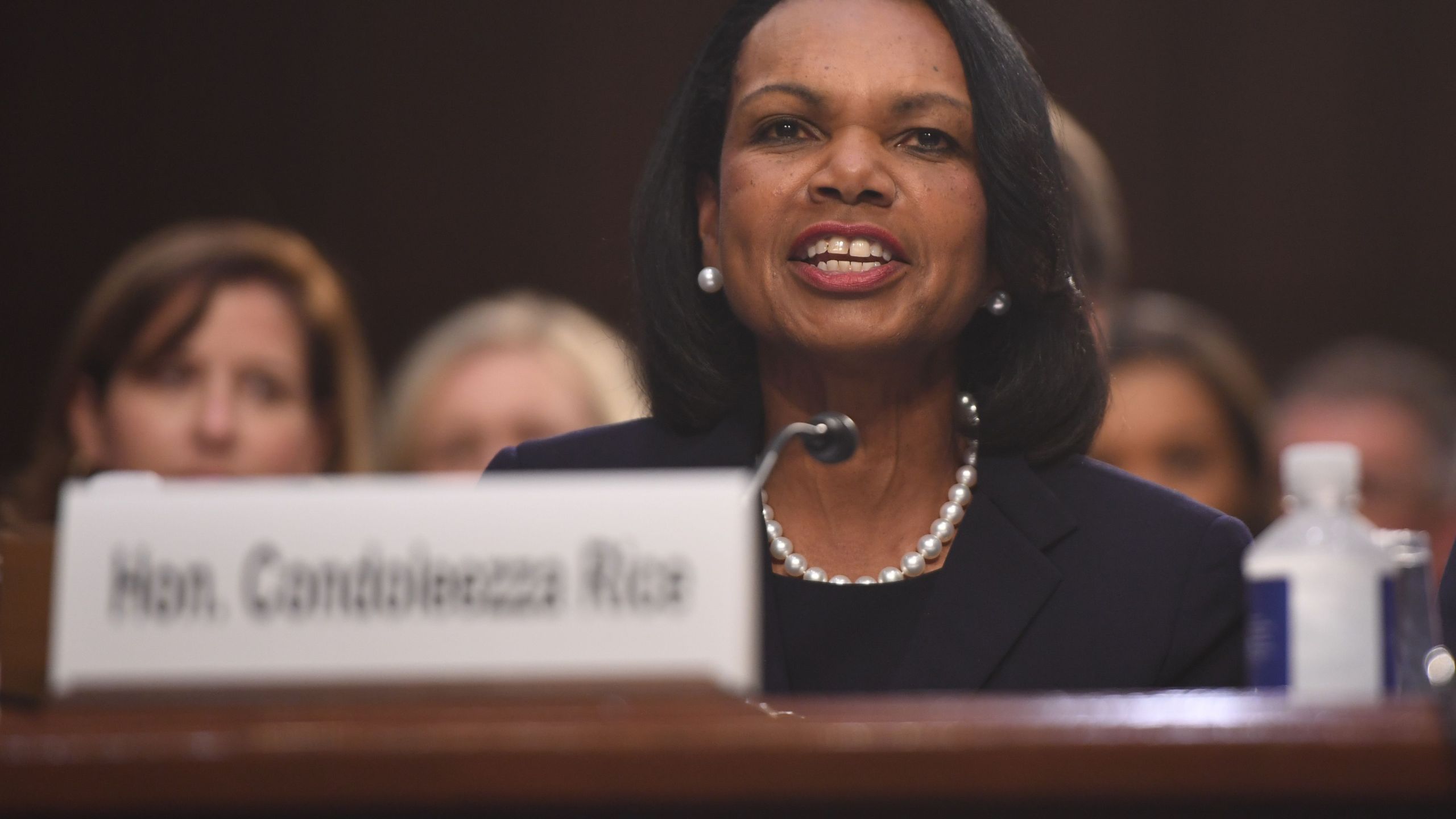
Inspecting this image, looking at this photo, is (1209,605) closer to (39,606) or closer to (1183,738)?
(1183,738)

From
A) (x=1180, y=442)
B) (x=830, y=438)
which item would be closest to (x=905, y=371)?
(x=830, y=438)

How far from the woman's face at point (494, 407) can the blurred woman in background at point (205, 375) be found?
0.18 metres

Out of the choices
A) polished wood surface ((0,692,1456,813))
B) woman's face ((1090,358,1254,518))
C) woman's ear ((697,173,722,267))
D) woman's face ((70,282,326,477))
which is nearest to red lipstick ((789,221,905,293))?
woman's ear ((697,173,722,267))

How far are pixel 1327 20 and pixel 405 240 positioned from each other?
2.39 m

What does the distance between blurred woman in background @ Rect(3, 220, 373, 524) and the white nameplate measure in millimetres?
1835

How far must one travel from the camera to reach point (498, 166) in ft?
14.6

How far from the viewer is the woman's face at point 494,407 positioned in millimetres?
3215

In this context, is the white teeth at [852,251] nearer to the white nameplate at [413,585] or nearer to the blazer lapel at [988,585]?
the blazer lapel at [988,585]

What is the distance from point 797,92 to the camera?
6.12ft

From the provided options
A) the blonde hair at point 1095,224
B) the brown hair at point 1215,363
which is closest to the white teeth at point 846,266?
the blonde hair at point 1095,224

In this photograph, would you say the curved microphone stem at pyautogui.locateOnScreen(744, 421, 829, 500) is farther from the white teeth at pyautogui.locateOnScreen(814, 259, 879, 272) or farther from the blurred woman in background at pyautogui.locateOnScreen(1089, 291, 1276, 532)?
the blurred woman in background at pyautogui.locateOnScreen(1089, 291, 1276, 532)

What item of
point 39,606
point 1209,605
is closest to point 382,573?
point 39,606

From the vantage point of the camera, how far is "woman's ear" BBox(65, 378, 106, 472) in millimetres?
2963

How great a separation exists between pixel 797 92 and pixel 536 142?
8.84 ft
